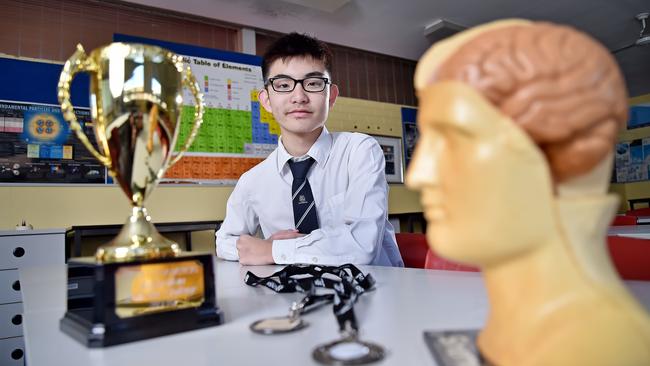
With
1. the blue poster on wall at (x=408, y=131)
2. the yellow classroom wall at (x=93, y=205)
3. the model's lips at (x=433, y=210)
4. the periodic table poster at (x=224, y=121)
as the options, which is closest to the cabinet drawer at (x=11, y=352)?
the yellow classroom wall at (x=93, y=205)

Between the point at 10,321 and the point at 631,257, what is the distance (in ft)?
7.58

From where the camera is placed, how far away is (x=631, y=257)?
69 centimetres

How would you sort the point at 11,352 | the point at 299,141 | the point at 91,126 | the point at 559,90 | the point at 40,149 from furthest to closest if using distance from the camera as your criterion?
the point at 91,126 < the point at 40,149 < the point at 11,352 < the point at 299,141 < the point at 559,90

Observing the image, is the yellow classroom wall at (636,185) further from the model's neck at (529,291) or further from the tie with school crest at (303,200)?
the model's neck at (529,291)

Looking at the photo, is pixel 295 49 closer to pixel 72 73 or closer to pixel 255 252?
pixel 255 252

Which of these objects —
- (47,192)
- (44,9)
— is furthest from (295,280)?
(44,9)

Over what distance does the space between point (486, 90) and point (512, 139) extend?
0.12 ft

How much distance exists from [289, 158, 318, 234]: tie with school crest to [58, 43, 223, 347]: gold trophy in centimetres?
83

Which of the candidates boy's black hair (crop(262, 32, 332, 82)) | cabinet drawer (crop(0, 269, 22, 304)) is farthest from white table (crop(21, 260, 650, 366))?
cabinet drawer (crop(0, 269, 22, 304))

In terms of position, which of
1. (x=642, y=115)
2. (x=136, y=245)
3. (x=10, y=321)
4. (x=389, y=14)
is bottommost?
(x=10, y=321)

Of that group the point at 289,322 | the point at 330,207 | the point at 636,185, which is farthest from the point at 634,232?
the point at 636,185

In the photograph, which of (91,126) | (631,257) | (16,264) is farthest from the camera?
(91,126)

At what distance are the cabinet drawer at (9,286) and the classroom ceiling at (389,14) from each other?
1.80m

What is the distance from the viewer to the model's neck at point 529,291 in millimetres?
251
